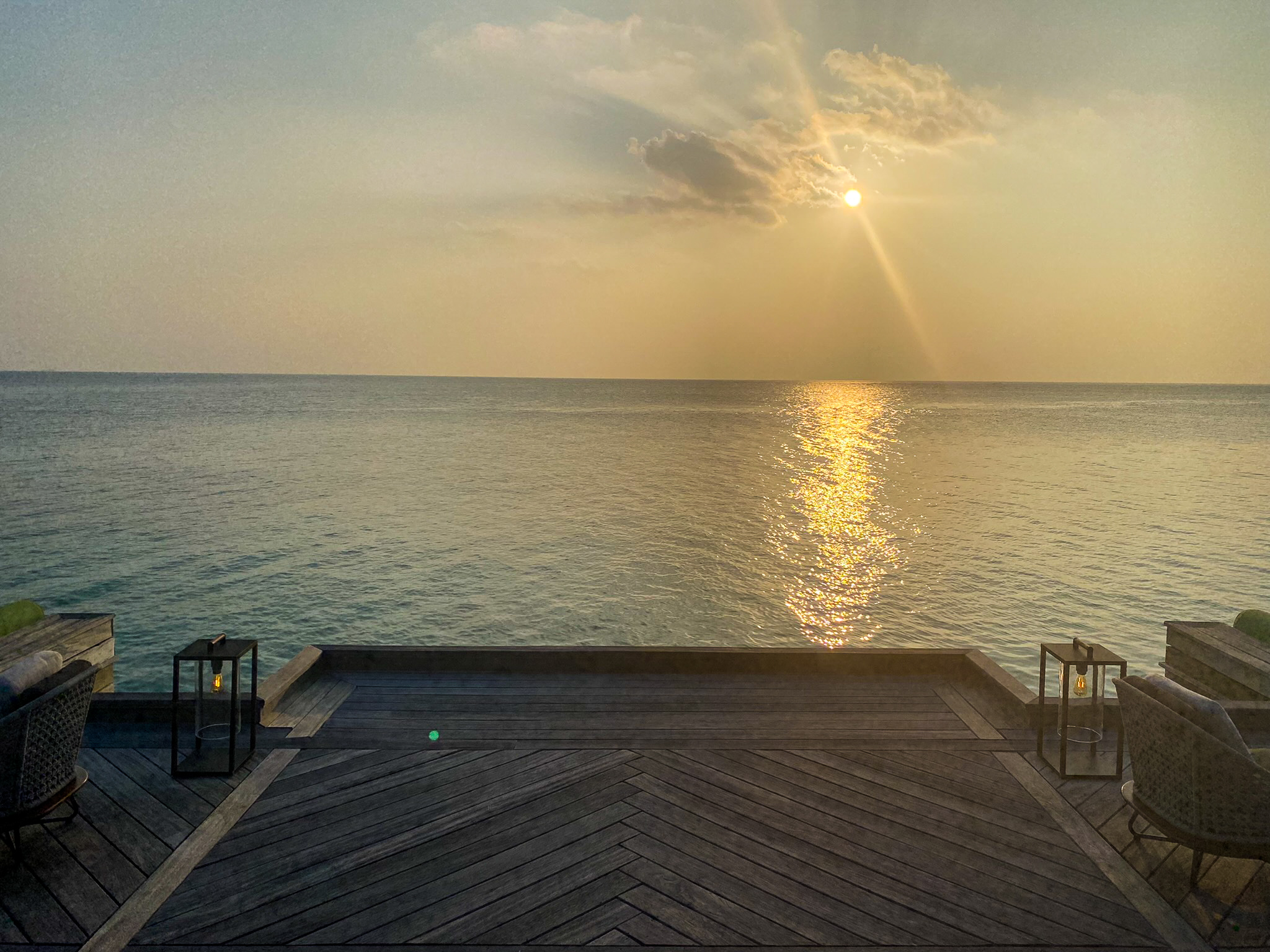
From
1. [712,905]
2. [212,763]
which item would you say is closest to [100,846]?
[212,763]

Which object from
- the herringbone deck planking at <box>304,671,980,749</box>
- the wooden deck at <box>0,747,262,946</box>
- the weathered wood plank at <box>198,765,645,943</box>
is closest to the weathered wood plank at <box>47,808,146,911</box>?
the wooden deck at <box>0,747,262,946</box>

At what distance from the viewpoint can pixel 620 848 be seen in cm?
382

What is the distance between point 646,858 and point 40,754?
307 centimetres

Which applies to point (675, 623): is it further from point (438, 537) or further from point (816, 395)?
point (816, 395)

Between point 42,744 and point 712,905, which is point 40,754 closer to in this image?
point 42,744

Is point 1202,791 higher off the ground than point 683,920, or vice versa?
point 1202,791

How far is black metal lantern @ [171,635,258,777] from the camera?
178 inches

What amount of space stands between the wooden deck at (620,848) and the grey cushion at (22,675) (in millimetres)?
829

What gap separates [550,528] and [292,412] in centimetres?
7594

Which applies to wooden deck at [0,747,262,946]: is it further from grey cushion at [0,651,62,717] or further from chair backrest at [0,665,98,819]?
grey cushion at [0,651,62,717]

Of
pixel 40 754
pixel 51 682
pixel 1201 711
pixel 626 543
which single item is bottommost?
pixel 626 543

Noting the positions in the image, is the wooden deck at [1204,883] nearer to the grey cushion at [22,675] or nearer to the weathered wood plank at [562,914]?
the weathered wood plank at [562,914]

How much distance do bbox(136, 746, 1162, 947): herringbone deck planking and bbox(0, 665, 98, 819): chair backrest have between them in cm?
90

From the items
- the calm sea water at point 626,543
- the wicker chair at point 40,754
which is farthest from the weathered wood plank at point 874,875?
the calm sea water at point 626,543
